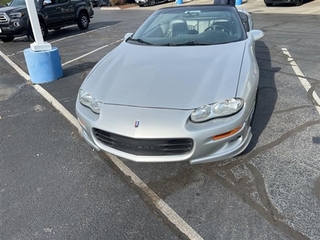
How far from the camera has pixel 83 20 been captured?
13.0m

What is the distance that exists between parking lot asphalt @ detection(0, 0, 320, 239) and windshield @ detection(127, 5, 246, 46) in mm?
1175

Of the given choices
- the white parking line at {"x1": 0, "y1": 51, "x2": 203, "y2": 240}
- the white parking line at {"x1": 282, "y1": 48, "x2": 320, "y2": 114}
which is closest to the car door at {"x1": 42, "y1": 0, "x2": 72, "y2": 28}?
the white parking line at {"x1": 0, "y1": 51, "x2": 203, "y2": 240}

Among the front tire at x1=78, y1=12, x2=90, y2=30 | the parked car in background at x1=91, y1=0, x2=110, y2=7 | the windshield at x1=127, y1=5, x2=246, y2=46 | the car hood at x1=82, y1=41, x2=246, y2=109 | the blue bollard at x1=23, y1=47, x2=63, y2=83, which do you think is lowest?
the parked car in background at x1=91, y1=0, x2=110, y2=7

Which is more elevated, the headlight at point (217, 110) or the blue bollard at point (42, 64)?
the headlight at point (217, 110)

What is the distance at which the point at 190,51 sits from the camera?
3275 millimetres

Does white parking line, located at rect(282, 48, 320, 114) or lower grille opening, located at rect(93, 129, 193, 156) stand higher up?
lower grille opening, located at rect(93, 129, 193, 156)

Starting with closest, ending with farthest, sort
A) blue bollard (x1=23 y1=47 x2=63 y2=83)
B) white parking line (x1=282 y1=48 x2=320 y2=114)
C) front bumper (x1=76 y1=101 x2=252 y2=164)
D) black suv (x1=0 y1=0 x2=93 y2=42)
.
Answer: front bumper (x1=76 y1=101 x2=252 y2=164) < white parking line (x1=282 y1=48 x2=320 y2=114) < blue bollard (x1=23 y1=47 x2=63 y2=83) < black suv (x1=0 y1=0 x2=93 y2=42)

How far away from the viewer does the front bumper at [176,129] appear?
2.30 metres

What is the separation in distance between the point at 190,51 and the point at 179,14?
1376 millimetres

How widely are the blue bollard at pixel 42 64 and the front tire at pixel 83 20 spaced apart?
7669mm

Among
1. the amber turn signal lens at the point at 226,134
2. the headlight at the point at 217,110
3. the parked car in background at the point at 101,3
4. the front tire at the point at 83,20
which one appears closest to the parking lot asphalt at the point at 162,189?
the amber turn signal lens at the point at 226,134

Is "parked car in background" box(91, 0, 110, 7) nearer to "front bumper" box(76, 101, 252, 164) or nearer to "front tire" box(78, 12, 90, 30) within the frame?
"front tire" box(78, 12, 90, 30)

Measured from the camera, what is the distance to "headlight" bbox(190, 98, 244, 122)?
93.1 inches

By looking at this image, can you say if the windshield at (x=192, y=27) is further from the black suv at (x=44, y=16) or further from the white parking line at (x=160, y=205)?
the black suv at (x=44, y=16)
